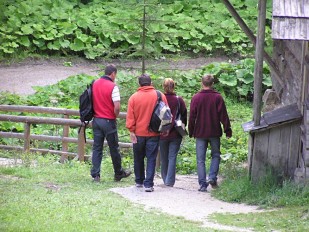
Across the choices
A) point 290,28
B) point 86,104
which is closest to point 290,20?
point 290,28

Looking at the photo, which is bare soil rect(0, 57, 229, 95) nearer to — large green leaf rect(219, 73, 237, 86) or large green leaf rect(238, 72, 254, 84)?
large green leaf rect(219, 73, 237, 86)

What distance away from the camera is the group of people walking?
10.9 meters

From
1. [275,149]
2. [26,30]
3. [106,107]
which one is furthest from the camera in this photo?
[26,30]

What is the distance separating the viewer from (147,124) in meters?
A: 10.9

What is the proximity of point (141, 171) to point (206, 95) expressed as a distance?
1.40 metres

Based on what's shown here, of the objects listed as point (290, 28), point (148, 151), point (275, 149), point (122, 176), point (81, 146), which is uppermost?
point (290, 28)

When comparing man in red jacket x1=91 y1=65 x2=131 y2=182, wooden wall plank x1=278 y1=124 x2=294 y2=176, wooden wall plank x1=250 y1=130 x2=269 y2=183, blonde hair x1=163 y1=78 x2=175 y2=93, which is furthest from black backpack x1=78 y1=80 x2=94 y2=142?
wooden wall plank x1=278 y1=124 x2=294 y2=176

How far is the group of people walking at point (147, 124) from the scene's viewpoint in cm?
1095

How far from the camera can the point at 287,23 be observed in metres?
8.79

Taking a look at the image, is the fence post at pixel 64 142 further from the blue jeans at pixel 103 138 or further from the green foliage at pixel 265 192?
the green foliage at pixel 265 192

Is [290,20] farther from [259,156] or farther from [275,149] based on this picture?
[259,156]

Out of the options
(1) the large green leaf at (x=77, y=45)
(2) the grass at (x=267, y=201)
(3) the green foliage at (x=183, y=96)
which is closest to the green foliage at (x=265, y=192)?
(2) the grass at (x=267, y=201)

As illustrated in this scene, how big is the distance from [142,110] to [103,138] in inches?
38.0

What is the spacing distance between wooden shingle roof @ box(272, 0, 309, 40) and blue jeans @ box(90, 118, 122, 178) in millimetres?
3366
